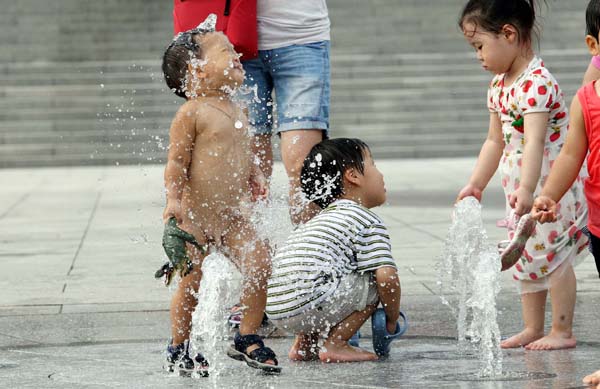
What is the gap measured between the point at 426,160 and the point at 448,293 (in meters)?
12.8

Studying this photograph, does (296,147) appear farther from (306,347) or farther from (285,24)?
(306,347)

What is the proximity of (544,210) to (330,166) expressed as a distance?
0.97 m

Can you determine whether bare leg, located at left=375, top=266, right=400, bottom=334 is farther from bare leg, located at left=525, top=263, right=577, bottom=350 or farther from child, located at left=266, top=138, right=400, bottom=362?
bare leg, located at left=525, top=263, right=577, bottom=350

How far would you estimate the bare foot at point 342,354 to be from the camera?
4645mm

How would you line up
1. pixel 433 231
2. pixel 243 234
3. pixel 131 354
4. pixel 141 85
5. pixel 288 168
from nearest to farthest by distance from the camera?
pixel 243 234 → pixel 131 354 → pixel 288 168 → pixel 433 231 → pixel 141 85

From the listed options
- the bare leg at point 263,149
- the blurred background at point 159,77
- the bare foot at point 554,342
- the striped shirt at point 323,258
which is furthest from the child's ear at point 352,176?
the blurred background at point 159,77

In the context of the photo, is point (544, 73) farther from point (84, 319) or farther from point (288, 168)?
point (84, 319)

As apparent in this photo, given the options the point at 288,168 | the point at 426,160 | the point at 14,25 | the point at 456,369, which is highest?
the point at 288,168

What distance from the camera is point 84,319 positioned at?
5.73 metres

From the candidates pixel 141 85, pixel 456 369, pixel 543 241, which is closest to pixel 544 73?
pixel 543 241

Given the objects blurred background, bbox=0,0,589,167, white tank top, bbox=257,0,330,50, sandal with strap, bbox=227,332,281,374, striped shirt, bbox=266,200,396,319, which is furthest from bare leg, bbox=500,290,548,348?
blurred background, bbox=0,0,589,167

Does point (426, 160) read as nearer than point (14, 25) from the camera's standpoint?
Yes

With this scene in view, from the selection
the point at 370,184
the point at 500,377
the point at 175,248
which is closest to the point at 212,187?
the point at 175,248

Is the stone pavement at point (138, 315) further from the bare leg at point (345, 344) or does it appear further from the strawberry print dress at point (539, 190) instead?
the strawberry print dress at point (539, 190)
